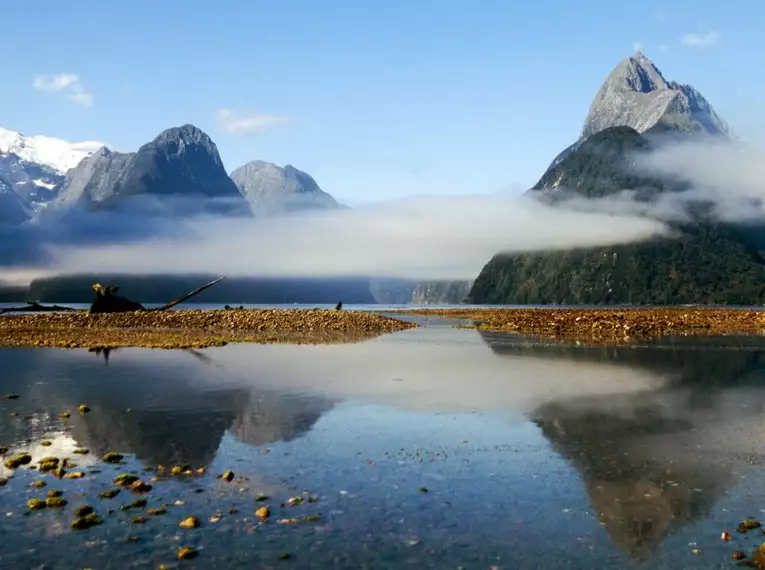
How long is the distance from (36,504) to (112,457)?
Answer: 155 inches

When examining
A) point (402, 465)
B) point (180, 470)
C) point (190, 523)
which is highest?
point (190, 523)

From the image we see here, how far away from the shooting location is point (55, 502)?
13031 millimetres

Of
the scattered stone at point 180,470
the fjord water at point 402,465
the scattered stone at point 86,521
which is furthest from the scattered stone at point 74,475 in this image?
the scattered stone at point 86,521

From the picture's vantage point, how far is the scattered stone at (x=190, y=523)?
11.8 metres

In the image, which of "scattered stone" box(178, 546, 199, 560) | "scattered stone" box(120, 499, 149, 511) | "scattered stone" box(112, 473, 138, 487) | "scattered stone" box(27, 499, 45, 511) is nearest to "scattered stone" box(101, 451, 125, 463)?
"scattered stone" box(112, 473, 138, 487)

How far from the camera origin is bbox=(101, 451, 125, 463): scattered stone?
1661 centimetres

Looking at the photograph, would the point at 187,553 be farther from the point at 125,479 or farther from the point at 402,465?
the point at 402,465

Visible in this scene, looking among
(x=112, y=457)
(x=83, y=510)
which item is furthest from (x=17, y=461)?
(x=83, y=510)

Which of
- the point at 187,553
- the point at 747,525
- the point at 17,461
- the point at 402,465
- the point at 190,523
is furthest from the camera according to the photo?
the point at 402,465

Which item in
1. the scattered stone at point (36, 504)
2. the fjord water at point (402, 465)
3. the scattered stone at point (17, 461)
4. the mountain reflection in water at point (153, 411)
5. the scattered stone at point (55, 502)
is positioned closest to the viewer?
the fjord water at point (402, 465)

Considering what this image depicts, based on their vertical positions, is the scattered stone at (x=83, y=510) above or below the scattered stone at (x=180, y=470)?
above

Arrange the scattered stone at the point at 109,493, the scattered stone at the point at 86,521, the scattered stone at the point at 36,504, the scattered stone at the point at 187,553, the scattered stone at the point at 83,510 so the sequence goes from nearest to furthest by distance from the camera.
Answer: the scattered stone at the point at 187,553 → the scattered stone at the point at 86,521 → the scattered stone at the point at 83,510 → the scattered stone at the point at 36,504 → the scattered stone at the point at 109,493

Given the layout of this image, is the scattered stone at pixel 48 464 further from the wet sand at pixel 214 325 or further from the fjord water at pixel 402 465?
the wet sand at pixel 214 325

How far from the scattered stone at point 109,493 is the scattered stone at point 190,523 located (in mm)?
2556
